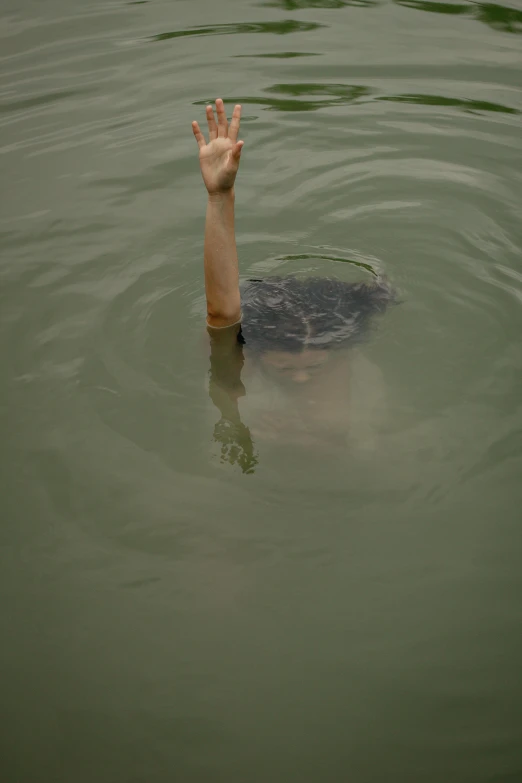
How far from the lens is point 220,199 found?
3.79m

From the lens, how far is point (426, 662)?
296 cm

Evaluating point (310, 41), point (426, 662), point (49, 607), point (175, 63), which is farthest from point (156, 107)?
point (426, 662)

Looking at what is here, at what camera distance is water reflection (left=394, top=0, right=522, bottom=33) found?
8039 mm

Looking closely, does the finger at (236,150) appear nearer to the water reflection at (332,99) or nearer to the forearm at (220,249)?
the forearm at (220,249)

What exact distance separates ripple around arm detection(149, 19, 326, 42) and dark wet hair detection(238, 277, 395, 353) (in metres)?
4.86

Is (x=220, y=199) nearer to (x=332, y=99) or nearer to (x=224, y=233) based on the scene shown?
(x=224, y=233)

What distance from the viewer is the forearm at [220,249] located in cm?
378

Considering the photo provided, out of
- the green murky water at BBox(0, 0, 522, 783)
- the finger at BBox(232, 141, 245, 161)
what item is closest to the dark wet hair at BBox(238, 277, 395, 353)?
the green murky water at BBox(0, 0, 522, 783)

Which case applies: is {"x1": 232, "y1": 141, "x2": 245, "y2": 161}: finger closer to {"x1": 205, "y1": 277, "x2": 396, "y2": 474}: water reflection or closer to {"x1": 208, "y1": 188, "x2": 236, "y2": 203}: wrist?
{"x1": 208, "y1": 188, "x2": 236, "y2": 203}: wrist

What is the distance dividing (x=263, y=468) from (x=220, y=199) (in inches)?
54.5

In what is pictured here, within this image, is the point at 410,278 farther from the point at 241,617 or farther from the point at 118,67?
the point at 118,67

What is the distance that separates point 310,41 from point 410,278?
4.20 m

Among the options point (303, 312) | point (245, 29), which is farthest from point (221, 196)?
point (245, 29)

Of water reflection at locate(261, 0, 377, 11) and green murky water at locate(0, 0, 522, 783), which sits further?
water reflection at locate(261, 0, 377, 11)
